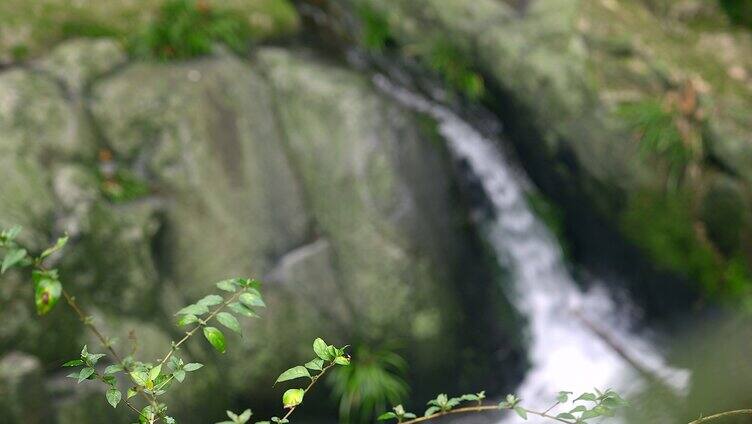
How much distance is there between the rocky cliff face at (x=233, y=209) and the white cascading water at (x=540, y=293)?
278 millimetres

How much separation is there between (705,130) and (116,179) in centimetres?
443

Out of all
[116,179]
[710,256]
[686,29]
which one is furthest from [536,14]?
[116,179]

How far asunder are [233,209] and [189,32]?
4.82ft

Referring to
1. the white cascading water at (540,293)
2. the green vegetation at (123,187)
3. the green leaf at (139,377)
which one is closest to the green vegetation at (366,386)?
the white cascading water at (540,293)

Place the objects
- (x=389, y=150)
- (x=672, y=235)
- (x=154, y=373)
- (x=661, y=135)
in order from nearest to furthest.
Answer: (x=154, y=373) < (x=661, y=135) < (x=672, y=235) < (x=389, y=150)

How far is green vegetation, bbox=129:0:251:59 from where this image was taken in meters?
4.87

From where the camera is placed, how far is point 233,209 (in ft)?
16.0

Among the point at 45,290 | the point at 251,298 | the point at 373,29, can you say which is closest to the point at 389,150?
the point at 373,29

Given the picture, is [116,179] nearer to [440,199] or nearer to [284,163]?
[284,163]

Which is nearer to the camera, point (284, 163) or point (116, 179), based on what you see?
point (116, 179)

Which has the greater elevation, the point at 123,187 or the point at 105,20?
the point at 105,20

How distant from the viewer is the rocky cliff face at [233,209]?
4.19 metres

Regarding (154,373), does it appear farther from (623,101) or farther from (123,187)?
(623,101)

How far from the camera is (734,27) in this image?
5.24 m
